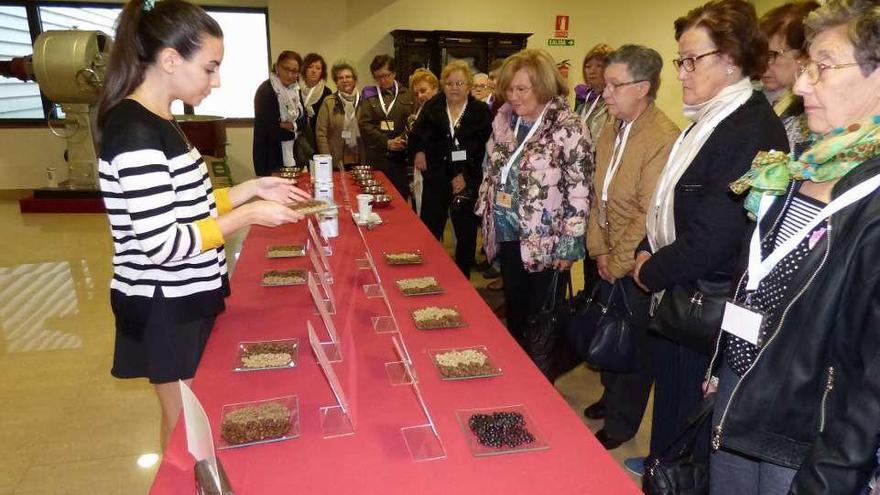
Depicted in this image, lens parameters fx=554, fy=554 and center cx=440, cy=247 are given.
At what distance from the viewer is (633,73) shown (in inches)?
75.0

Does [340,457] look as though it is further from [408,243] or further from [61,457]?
[61,457]

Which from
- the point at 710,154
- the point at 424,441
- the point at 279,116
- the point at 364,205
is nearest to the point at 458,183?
the point at 364,205

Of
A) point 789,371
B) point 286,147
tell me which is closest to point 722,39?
point 789,371

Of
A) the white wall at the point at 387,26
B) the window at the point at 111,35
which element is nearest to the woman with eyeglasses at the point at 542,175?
the window at the point at 111,35

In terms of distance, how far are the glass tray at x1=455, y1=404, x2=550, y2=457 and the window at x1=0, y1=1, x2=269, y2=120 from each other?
5.83 m

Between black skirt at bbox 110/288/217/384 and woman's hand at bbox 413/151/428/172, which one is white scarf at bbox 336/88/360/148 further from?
black skirt at bbox 110/288/217/384

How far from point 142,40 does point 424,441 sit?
1056 mm

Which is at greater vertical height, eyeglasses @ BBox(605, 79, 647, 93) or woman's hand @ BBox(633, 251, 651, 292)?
eyeglasses @ BBox(605, 79, 647, 93)

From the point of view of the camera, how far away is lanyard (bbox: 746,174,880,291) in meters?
0.87

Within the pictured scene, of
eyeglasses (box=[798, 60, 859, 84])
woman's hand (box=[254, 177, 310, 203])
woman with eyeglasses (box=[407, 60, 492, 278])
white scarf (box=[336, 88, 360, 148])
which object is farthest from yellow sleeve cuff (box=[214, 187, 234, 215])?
white scarf (box=[336, 88, 360, 148])

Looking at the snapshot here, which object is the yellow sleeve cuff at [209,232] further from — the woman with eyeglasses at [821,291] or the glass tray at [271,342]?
the woman with eyeglasses at [821,291]

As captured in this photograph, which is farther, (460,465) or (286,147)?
(286,147)

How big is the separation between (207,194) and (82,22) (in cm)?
642

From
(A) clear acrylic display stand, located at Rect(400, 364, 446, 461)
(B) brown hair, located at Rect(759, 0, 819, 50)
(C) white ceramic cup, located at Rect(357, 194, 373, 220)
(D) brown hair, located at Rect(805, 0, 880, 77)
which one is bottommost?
(A) clear acrylic display stand, located at Rect(400, 364, 446, 461)
